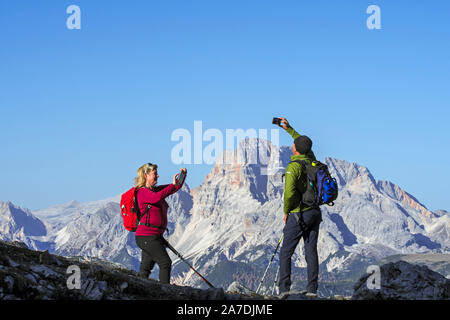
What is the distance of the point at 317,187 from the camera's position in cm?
1809

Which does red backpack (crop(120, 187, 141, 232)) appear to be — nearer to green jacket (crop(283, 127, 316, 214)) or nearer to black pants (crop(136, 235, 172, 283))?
black pants (crop(136, 235, 172, 283))

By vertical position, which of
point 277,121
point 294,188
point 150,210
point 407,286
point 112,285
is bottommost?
point 407,286

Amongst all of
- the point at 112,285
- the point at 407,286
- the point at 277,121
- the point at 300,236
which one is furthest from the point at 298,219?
the point at 112,285

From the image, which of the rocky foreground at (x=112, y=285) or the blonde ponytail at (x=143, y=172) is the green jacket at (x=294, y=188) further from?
the blonde ponytail at (x=143, y=172)

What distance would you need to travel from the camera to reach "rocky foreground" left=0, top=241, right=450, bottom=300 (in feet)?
44.3

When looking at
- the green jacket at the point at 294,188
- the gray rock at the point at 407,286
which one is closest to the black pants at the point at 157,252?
the green jacket at the point at 294,188

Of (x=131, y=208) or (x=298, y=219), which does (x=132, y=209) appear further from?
(x=298, y=219)

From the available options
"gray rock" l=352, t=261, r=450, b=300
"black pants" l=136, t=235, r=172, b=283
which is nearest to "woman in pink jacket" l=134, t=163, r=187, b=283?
"black pants" l=136, t=235, r=172, b=283

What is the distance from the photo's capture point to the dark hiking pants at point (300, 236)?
18062 millimetres

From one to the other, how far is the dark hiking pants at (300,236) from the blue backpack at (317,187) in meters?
0.31

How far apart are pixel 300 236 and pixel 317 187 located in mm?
1508

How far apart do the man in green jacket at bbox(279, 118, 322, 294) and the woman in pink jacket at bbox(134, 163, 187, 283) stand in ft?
10.3
